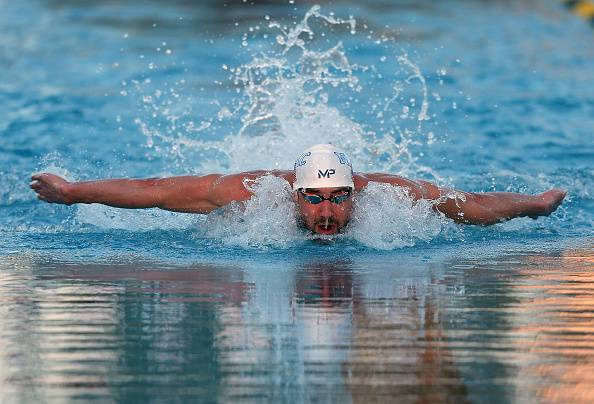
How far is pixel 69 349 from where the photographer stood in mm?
5484

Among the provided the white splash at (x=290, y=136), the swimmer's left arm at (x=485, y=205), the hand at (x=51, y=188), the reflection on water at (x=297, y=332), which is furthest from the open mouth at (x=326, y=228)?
the white splash at (x=290, y=136)

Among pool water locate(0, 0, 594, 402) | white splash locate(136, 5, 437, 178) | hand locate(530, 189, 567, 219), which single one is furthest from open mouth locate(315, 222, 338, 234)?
white splash locate(136, 5, 437, 178)

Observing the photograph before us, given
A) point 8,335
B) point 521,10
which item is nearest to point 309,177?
point 8,335

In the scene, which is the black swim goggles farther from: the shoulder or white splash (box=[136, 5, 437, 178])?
white splash (box=[136, 5, 437, 178])

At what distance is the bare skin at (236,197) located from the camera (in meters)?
9.23

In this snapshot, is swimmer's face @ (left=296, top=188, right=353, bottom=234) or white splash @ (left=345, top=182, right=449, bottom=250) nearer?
swimmer's face @ (left=296, top=188, right=353, bottom=234)

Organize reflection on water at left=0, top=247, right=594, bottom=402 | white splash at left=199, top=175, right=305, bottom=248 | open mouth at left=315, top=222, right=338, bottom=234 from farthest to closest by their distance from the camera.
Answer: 1. white splash at left=199, top=175, right=305, bottom=248
2. open mouth at left=315, top=222, right=338, bottom=234
3. reflection on water at left=0, top=247, right=594, bottom=402

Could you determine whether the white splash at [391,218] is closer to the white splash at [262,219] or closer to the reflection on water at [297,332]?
the white splash at [262,219]

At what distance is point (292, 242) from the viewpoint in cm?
931

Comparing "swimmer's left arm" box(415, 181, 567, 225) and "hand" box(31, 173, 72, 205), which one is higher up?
"hand" box(31, 173, 72, 205)

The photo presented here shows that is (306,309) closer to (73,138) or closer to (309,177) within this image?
Answer: (309,177)

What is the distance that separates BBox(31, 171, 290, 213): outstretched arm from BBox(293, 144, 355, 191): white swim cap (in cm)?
48

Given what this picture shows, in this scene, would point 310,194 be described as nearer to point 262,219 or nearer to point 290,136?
point 262,219

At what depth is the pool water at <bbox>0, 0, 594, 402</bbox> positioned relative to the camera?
5.11 meters
